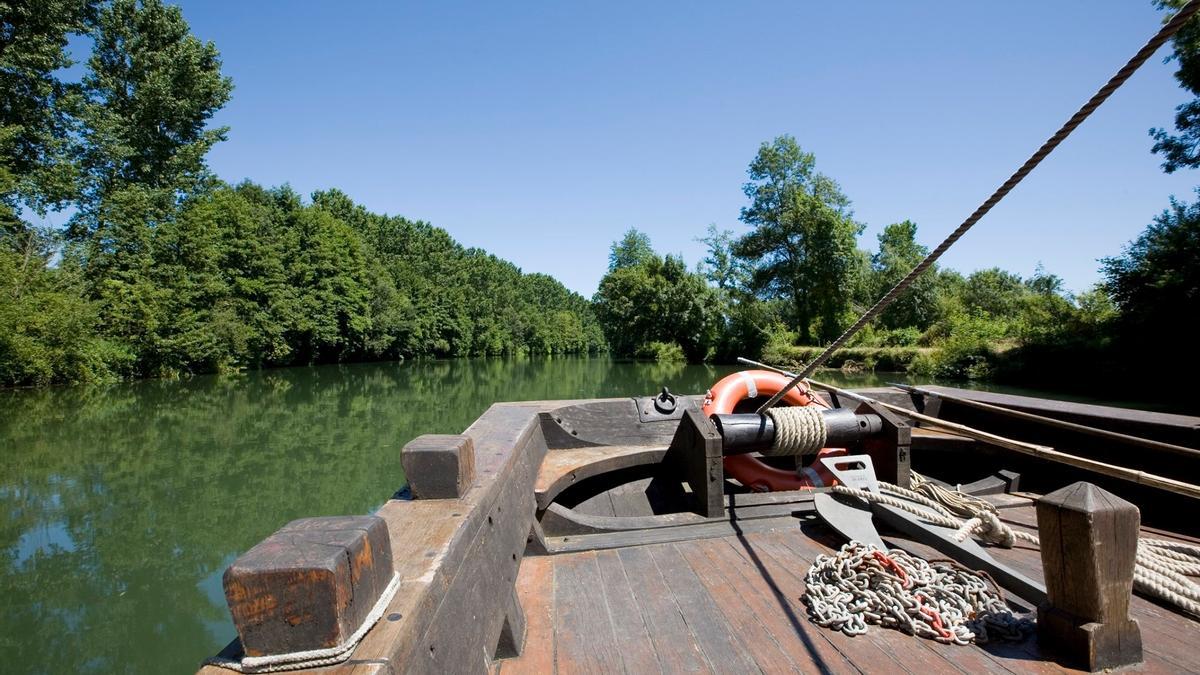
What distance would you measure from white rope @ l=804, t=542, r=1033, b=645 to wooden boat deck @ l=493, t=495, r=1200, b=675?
4 cm

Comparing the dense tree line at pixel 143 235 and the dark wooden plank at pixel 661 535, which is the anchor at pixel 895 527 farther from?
the dense tree line at pixel 143 235

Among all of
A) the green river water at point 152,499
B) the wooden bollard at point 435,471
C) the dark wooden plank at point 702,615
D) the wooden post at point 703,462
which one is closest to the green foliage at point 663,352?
the green river water at point 152,499

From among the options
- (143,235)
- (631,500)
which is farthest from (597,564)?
(143,235)

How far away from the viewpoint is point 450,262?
162ft

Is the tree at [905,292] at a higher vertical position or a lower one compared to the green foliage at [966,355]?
higher

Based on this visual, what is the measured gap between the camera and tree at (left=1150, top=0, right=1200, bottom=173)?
14906 mm

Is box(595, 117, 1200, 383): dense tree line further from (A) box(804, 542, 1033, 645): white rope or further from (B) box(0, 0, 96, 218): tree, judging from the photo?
(B) box(0, 0, 96, 218): tree

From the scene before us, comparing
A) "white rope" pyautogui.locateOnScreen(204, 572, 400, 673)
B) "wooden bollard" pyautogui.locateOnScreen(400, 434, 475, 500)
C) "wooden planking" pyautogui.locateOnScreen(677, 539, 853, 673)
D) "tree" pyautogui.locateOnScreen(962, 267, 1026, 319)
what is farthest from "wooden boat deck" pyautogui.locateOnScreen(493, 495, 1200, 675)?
"tree" pyautogui.locateOnScreen(962, 267, 1026, 319)

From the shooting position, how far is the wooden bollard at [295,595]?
68 cm

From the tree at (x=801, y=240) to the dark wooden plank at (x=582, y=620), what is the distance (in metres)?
30.1

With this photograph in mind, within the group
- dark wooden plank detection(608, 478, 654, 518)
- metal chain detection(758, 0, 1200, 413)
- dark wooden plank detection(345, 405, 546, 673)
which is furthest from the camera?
dark wooden plank detection(608, 478, 654, 518)

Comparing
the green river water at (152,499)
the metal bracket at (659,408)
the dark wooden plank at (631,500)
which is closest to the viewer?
the dark wooden plank at (631,500)

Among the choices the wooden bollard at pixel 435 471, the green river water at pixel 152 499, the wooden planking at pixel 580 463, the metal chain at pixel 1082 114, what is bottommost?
the green river water at pixel 152 499

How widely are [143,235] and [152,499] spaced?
19385mm
